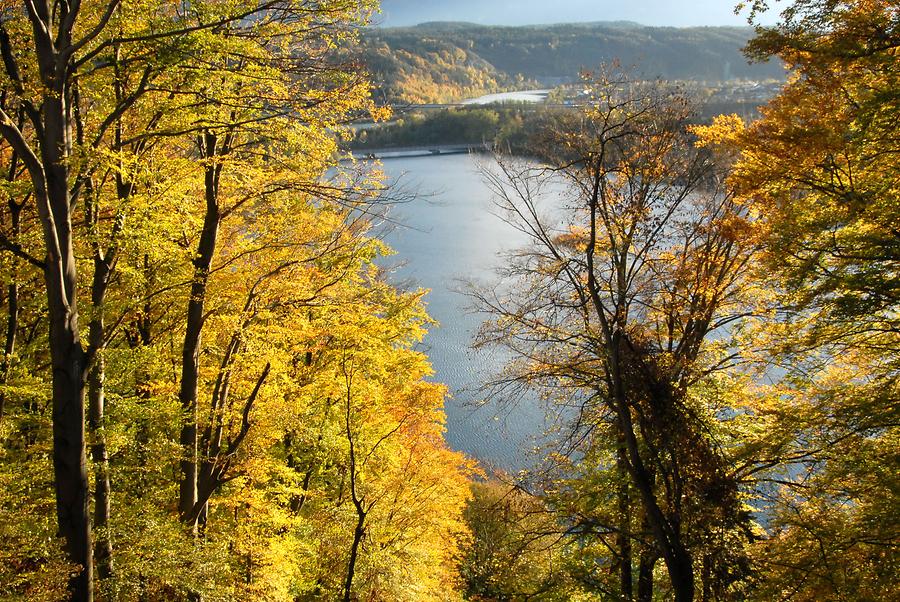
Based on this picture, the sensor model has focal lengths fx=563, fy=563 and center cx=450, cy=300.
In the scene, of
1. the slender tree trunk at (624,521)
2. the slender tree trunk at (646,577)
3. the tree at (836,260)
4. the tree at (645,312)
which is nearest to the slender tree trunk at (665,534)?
the tree at (645,312)

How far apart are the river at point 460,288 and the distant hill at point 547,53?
1007 centimetres

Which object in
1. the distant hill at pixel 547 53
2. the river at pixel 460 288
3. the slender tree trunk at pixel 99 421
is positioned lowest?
the river at pixel 460 288

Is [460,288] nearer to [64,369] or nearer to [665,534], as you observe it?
[665,534]

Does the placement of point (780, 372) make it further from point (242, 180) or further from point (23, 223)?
point (23, 223)

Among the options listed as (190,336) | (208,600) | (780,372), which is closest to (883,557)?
(208,600)

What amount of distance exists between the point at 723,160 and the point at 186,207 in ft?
27.2

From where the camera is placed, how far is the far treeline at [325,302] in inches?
209

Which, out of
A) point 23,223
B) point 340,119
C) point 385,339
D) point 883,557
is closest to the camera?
point 883,557

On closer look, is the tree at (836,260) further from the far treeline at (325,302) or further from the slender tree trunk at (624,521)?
the slender tree trunk at (624,521)

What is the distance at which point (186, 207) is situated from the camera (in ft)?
21.7

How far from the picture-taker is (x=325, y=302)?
8.13 meters

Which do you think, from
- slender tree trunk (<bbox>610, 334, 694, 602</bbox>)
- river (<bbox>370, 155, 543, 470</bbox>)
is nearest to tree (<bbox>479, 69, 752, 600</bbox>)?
slender tree trunk (<bbox>610, 334, 694, 602</bbox>)

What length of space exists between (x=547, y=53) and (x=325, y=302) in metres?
122

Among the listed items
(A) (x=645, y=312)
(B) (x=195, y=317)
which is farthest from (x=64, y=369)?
(A) (x=645, y=312)
